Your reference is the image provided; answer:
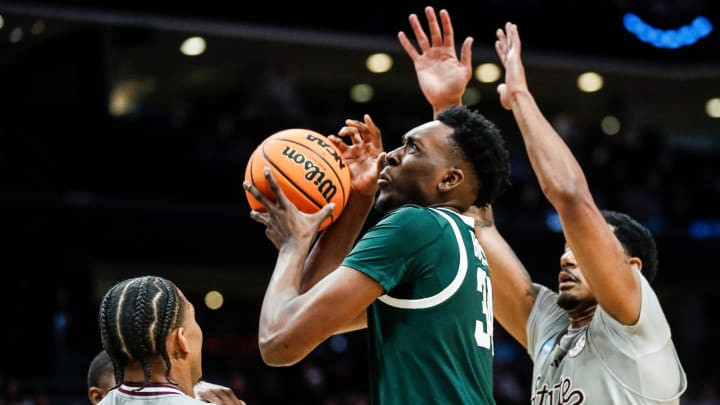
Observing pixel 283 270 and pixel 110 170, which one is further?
pixel 110 170

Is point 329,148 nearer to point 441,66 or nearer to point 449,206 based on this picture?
point 449,206

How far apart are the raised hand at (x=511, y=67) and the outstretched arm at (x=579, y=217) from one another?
1 cm

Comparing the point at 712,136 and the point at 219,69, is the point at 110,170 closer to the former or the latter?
the point at 219,69

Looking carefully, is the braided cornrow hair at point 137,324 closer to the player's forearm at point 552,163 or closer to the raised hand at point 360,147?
the raised hand at point 360,147

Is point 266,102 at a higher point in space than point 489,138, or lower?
higher

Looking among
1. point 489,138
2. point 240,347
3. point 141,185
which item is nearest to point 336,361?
point 240,347

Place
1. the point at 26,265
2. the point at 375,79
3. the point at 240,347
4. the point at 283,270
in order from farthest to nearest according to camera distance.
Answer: the point at 375,79, the point at 240,347, the point at 26,265, the point at 283,270

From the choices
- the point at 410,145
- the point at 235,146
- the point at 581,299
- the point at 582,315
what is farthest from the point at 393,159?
the point at 235,146

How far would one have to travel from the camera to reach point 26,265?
14.0 metres

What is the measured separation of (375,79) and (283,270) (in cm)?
1627

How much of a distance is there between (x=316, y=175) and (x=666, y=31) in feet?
49.3

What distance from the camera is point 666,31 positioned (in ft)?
59.0

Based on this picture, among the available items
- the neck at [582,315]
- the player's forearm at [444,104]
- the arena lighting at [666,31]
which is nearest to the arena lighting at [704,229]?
the arena lighting at [666,31]

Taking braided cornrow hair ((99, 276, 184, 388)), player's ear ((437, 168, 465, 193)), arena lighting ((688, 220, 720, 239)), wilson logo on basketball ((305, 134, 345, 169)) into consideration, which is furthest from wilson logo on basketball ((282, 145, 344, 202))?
arena lighting ((688, 220, 720, 239))
